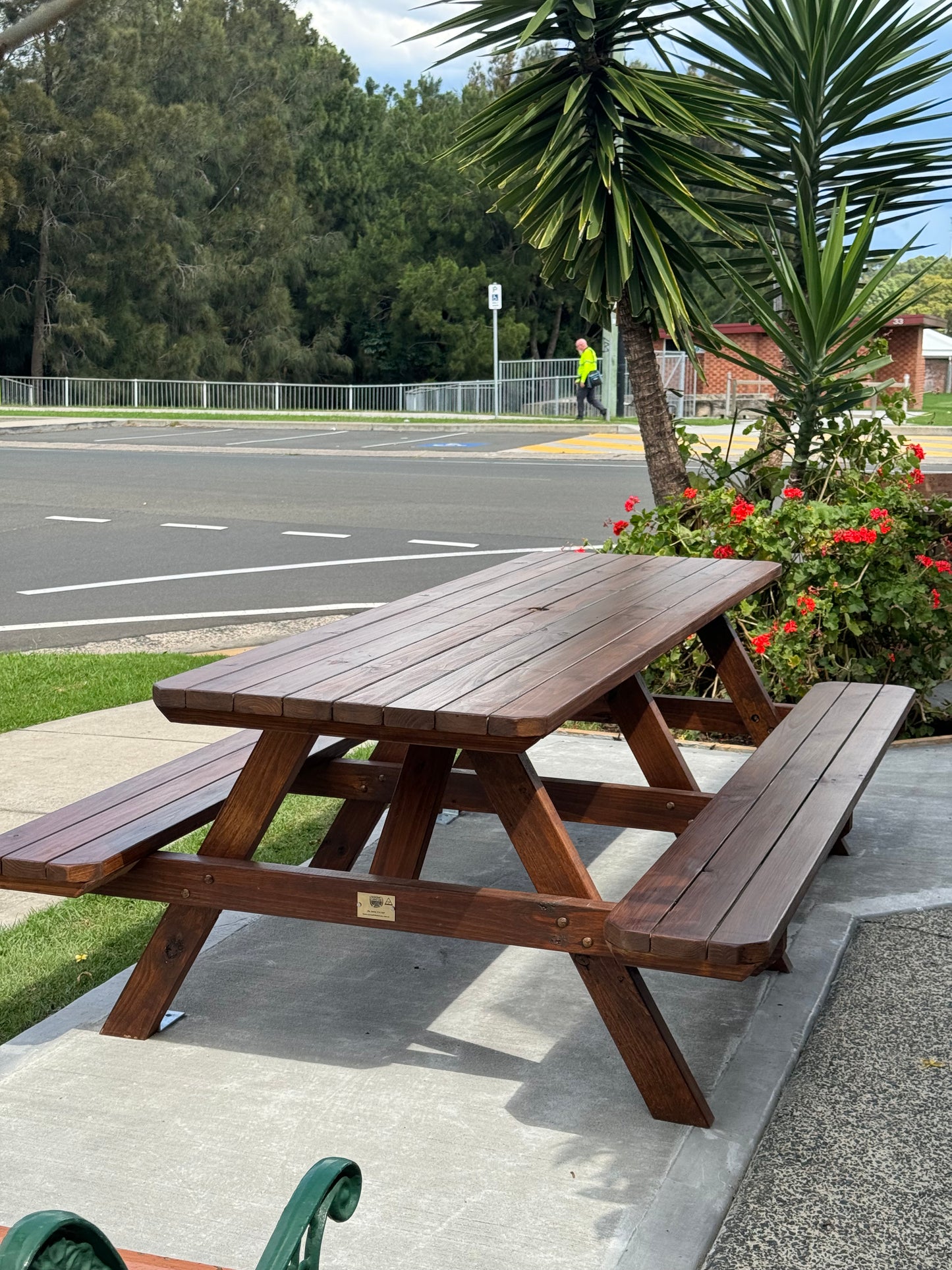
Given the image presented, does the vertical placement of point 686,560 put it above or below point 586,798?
above

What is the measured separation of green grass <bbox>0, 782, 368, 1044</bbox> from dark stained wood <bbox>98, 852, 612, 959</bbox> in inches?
20.8

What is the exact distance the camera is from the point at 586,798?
4312mm

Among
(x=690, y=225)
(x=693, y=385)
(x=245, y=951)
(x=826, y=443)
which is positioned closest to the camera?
(x=245, y=951)

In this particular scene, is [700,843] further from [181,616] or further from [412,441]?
[412,441]

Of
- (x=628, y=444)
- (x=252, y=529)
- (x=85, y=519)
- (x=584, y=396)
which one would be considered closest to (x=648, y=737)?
(x=252, y=529)

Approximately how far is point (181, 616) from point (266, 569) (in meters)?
2.08

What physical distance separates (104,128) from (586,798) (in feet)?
144

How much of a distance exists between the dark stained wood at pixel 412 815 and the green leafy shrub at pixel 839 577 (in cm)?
282

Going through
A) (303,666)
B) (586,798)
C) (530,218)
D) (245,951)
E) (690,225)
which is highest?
(690,225)

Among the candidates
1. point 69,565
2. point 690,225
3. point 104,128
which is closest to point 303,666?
point 69,565

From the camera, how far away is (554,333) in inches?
2108

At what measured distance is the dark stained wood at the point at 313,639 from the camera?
126 inches

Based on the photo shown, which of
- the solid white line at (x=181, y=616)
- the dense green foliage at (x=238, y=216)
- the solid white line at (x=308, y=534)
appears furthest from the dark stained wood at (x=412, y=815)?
the dense green foliage at (x=238, y=216)

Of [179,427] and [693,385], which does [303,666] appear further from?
[693,385]
